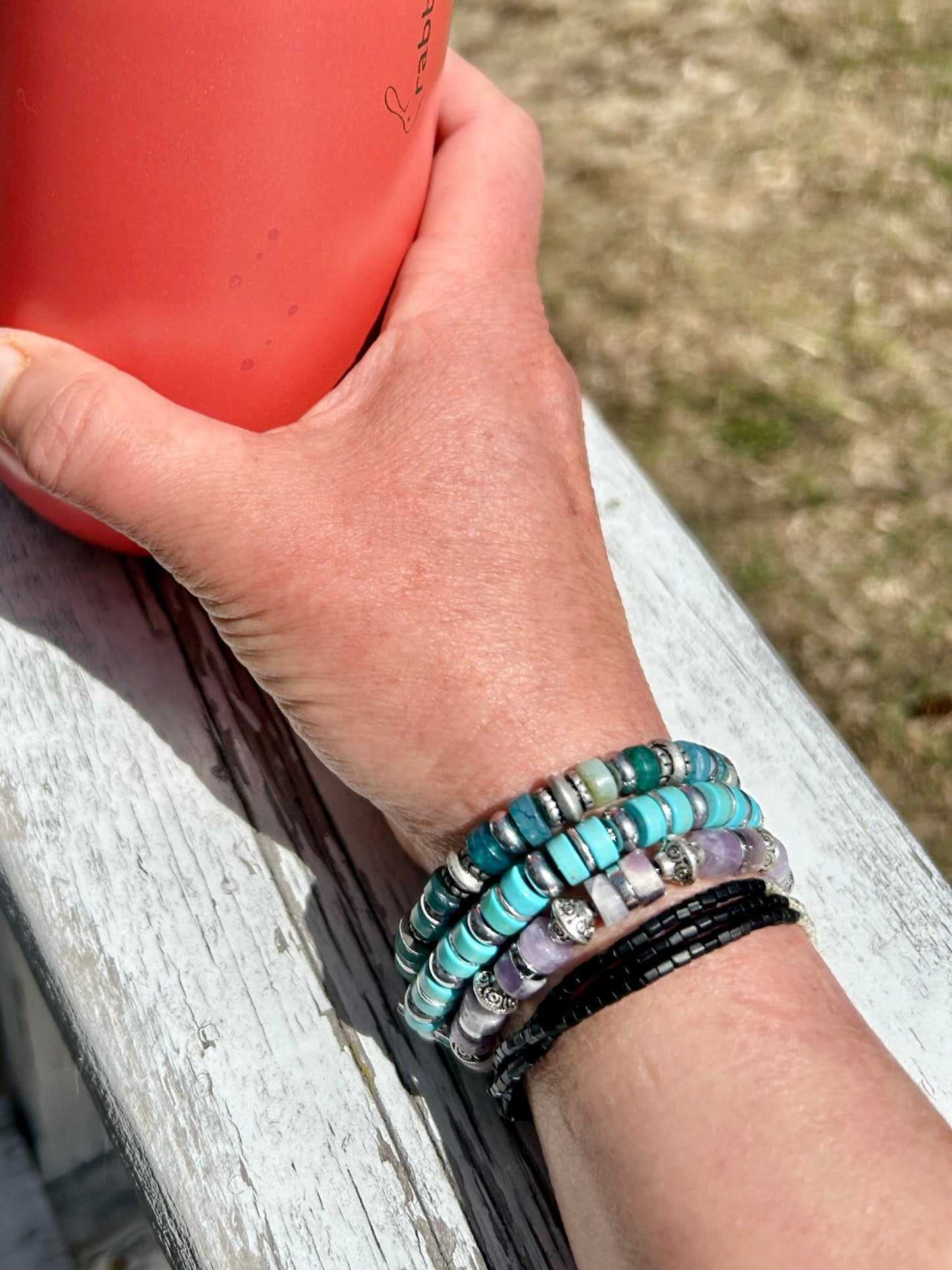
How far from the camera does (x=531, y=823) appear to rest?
657mm

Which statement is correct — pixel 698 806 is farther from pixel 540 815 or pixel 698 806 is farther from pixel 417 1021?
pixel 417 1021

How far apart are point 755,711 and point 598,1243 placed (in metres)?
0.43

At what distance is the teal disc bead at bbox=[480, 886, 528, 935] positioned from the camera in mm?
657

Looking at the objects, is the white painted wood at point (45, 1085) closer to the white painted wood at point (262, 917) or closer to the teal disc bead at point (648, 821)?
the white painted wood at point (262, 917)

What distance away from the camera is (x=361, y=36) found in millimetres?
618

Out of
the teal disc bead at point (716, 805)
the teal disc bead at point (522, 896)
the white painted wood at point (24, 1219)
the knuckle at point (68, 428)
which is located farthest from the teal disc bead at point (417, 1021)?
the white painted wood at point (24, 1219)

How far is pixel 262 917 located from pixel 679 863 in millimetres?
304

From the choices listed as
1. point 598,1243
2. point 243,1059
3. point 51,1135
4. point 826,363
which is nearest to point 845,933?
point 598,1243

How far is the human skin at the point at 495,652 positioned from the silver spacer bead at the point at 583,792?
39 millimetres

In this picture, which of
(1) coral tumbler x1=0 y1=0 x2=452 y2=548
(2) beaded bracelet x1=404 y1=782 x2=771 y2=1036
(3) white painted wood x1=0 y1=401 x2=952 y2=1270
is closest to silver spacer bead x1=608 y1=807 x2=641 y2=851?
(2) beaded bracelet x1=404 y1=782 x2=771 y2=1036

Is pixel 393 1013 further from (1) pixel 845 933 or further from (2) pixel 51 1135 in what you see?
(2) pixel 51 1135

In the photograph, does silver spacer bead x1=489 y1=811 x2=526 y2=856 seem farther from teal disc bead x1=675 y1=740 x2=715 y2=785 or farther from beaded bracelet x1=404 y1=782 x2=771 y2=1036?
teal disc bead x1=675 y1=740 x2=715 y2=785

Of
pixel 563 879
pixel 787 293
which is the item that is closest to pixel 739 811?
pixel 563 879

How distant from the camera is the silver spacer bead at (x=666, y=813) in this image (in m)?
0.66
